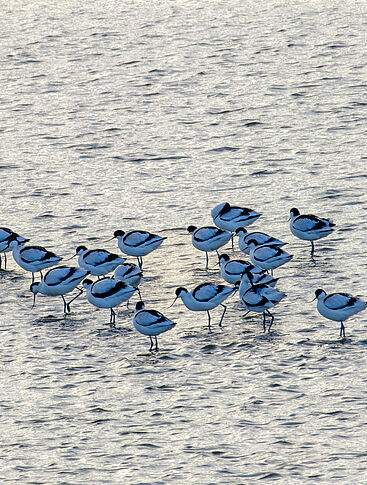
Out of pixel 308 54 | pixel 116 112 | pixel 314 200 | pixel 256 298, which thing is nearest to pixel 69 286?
pixel 256 298

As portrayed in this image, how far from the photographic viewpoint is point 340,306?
2028 centimetres

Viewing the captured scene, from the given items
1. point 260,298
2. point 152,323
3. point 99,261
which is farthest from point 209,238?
point 152,323

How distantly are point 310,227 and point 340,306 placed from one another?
167 inches

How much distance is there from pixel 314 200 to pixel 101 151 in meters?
7.84

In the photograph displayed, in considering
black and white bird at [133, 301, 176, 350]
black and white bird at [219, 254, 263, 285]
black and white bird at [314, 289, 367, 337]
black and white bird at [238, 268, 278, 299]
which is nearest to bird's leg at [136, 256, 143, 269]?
black and white bird at [219, 254, 263, 285]

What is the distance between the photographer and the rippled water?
17.5m

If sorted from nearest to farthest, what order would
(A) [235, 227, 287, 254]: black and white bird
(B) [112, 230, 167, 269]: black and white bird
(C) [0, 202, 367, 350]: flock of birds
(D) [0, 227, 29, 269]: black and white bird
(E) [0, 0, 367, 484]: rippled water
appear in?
(E) [0, 0, 367, 484]: rippled water → (C) [0, 202, 367, 350]: flock of birds → (A) [235, 227, 287, 254]: black and white bird → (B) [112, 230, 167, 269]: black and white bird → (D) [0, 227, 29, 269]: black and white bird

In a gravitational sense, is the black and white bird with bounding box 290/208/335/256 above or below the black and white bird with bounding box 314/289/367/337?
above

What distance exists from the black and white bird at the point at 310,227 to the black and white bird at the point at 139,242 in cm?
284

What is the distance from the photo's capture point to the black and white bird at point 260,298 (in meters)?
20.9

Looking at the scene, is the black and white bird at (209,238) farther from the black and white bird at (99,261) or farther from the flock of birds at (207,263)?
the black and white bird at (99,261)

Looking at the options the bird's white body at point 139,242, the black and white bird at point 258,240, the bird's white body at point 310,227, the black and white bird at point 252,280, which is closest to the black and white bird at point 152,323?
the black and white bird at point 252,280

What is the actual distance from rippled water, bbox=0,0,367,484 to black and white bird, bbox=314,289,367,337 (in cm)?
45

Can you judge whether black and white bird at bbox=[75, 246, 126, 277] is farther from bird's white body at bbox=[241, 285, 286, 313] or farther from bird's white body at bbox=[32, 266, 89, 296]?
bird's white body at bbox=[241, 285, 286, 313]
